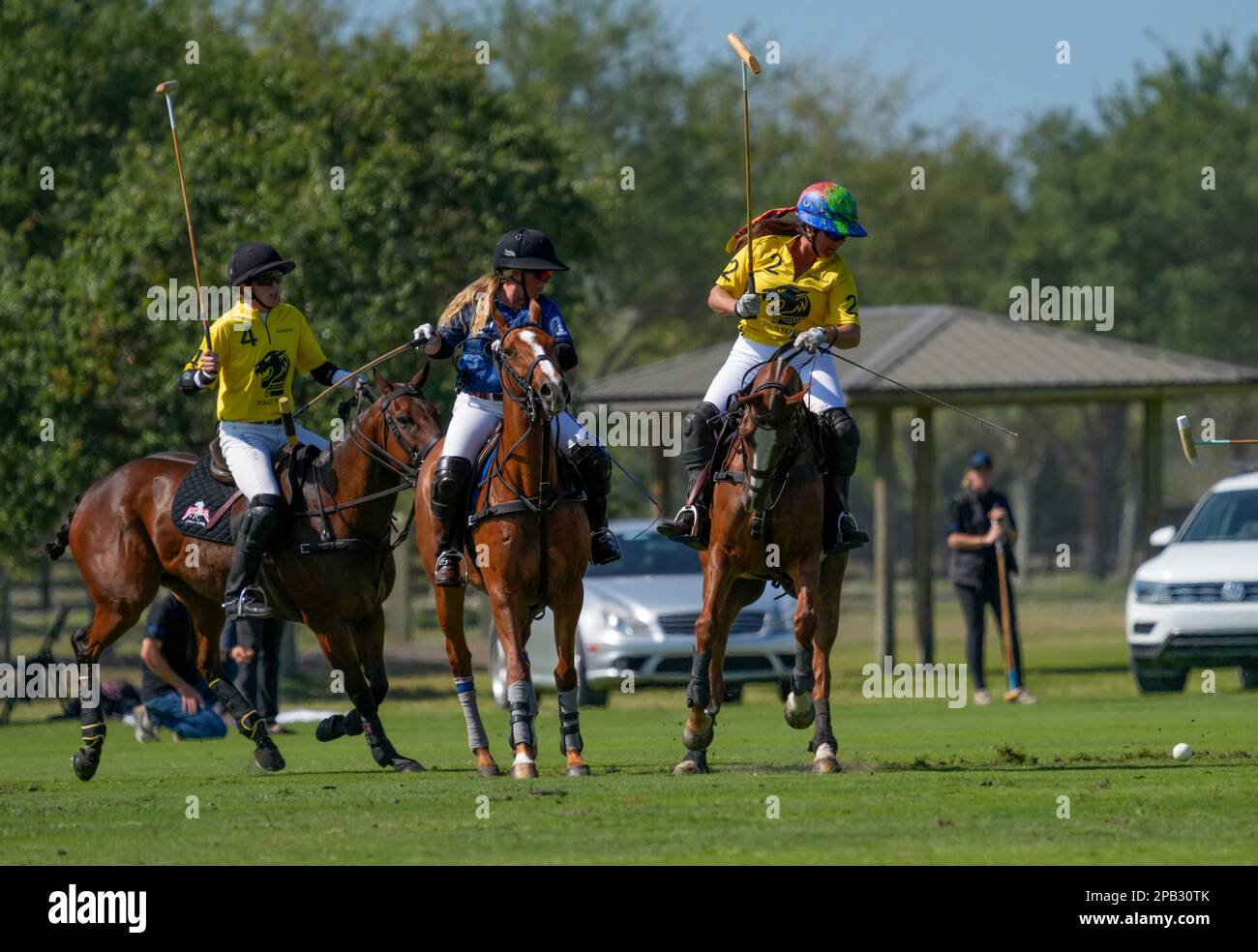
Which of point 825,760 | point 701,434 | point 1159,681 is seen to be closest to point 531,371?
point 701,434

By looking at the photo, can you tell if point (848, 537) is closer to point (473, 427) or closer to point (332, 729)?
point (473, 427)

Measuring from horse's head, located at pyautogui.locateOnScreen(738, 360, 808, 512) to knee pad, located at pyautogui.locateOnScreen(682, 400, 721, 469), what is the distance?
0.61 m

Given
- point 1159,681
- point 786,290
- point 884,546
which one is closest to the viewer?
point 786,290

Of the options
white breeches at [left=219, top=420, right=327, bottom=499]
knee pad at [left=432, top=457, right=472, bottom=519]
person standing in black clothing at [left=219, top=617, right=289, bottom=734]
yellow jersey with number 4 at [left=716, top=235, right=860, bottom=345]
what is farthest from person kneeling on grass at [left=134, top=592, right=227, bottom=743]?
yellow jersey with number 4 at [left=716, top=235, right=860, bottom=345]

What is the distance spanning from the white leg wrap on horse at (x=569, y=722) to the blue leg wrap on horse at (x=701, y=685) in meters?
0.62

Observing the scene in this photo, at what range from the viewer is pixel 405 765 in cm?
1377

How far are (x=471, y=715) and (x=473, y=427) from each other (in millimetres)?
1616

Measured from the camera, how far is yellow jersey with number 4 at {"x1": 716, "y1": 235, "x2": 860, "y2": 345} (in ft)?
43.4

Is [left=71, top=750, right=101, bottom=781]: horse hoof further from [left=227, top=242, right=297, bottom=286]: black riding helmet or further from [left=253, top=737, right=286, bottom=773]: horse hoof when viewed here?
[left=227, top=242, right=297, bottom=286]: black riding helmet

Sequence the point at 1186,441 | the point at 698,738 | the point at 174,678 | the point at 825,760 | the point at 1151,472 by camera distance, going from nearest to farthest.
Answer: the point at 825,760, the point at 698,738, the point at 1186,441, the point at 174,678, the point at 1151,472

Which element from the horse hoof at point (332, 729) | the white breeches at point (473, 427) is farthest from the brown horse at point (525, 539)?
the horse hoof at point (332, 729)

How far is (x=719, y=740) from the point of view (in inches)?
638

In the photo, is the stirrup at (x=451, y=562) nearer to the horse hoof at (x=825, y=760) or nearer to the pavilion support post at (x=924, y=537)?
the horse hoof at (x=825, y=760)
